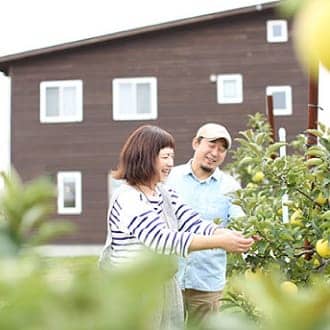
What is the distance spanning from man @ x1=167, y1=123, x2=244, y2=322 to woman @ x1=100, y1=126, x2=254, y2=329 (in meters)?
0.69

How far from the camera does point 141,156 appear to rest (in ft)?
9.46

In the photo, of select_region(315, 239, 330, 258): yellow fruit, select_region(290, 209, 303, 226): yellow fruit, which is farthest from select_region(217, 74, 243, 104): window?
select_region(315, 239, 330, 258): yellow fruit

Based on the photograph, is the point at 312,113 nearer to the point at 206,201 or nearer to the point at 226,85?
the point at 206,201

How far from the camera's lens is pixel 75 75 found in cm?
1748

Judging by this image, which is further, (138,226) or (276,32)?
(276,32)

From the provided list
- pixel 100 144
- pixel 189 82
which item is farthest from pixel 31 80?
pixel 189 82

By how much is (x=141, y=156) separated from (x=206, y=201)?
1028 millimetres

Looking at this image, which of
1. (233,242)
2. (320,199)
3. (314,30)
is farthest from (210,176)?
(314,30)

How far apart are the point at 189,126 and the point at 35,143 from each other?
3555mm

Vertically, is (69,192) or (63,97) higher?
(63,97)

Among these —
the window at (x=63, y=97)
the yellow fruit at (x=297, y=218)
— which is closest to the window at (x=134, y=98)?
Answer: the window at (x=63, y=97)

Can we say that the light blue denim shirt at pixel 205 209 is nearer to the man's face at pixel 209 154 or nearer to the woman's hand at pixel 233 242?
the man's face at pixel 209 154

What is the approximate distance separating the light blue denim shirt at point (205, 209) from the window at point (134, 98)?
13.4 metres

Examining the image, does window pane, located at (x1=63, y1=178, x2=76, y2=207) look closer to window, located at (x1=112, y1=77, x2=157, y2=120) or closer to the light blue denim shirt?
window, located at (x1=112, y1=77, x2=157, y2=120)
